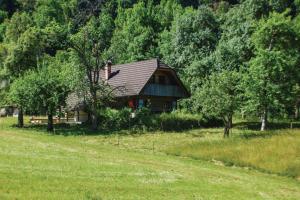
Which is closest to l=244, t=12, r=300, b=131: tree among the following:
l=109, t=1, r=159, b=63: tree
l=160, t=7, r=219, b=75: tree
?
l=160, t=7, r=219, b=75: tree

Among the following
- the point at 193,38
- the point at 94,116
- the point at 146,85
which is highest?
the point at 193,38

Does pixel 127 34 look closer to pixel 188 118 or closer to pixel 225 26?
pixel 225 26

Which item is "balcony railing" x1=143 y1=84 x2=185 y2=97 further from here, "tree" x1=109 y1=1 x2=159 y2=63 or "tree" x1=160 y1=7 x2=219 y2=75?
"tree" x1=109 y1=1 x2=159 y2=63

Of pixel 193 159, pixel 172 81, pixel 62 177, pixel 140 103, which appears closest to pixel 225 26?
pixel 172 81

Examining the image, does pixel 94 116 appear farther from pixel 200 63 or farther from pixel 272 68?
pixel 200 63

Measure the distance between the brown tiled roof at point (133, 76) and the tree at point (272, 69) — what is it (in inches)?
464

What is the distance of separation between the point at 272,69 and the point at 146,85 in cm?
1435

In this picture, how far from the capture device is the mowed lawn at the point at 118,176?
17219 mm

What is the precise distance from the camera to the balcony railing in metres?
58.9

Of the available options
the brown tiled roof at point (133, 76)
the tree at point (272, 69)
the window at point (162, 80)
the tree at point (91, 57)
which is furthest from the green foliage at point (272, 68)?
the tree at point (91, 57)

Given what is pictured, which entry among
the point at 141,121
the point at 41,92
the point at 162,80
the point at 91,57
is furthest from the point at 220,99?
the point at 162,80

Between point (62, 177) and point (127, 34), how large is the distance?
7967 cm

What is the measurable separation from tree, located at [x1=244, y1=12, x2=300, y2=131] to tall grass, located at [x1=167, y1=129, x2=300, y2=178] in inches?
561

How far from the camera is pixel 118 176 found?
68.8 feet
